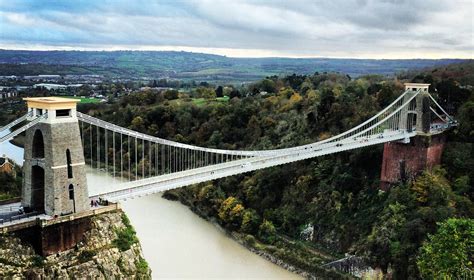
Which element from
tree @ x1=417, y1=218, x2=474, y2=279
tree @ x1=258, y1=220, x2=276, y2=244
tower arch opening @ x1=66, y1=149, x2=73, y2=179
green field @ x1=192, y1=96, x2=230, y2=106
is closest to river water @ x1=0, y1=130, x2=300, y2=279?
tree @ x1=258, y1=220, x2=276, y2=244

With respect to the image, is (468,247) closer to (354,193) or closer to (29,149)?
(354,193)

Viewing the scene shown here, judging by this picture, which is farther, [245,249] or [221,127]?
[221,127]

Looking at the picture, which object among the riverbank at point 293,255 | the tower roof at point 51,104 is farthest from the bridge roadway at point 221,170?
the riverbank at point 293,255

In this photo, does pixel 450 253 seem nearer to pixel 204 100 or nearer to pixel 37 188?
pixel 37 188

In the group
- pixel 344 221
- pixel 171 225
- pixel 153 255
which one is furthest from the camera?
pixel 171 225

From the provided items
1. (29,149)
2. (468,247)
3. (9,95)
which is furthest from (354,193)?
(9,95)

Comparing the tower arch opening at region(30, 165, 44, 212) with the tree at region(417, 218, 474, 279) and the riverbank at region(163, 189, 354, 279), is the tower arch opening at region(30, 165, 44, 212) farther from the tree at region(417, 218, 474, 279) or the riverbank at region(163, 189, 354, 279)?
the tree at region(417, 218, 474, 279)

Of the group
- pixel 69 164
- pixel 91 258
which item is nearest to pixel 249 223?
pixel 91 258
